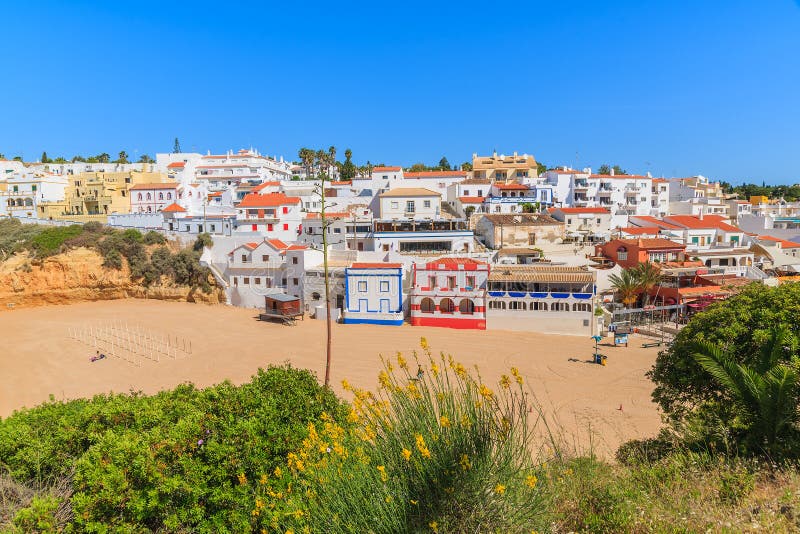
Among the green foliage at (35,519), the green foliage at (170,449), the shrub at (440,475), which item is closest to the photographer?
the shrub at (440,475)

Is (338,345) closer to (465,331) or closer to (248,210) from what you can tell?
(465,331)

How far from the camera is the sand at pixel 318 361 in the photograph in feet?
69.3

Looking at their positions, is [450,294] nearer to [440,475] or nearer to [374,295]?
[374,295]

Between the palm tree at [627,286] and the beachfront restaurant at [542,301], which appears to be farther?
the palm tree at [627,286]

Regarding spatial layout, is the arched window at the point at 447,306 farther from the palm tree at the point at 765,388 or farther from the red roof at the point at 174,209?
the red roof at the point at 174,209

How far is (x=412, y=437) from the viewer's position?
19.2ft

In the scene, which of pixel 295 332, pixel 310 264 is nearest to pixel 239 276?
pixel 310 264

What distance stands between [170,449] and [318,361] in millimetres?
18849

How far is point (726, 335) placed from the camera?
13.2 meters

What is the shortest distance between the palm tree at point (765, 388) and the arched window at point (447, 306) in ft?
81.4

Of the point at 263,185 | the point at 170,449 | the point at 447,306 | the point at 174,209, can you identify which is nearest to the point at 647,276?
Result: the point at 447,306

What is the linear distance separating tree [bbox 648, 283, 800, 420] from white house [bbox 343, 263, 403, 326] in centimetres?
2320

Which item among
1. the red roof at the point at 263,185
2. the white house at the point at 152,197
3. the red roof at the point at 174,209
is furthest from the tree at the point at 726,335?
the white house at the point at 152,197

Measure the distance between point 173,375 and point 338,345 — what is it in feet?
34.1
